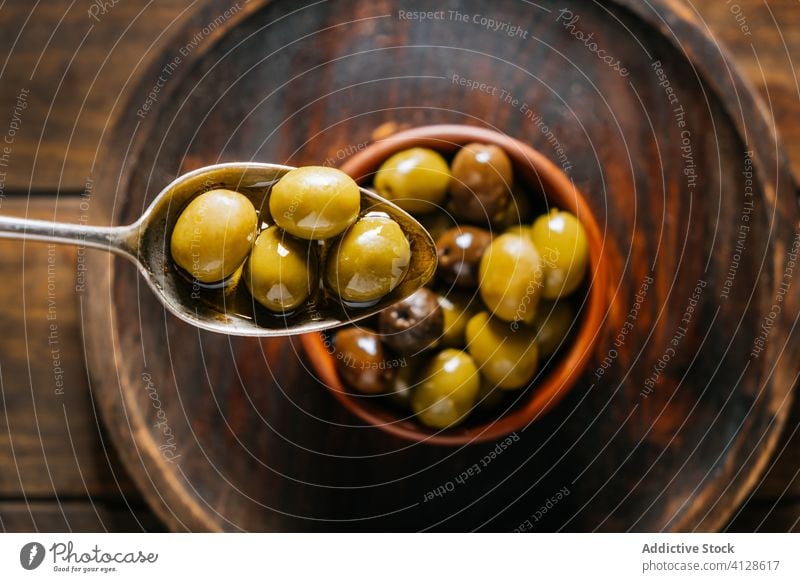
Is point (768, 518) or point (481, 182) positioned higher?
point (481, 182)

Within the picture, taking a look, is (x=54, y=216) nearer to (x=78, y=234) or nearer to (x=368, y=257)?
(x=78, y=234)

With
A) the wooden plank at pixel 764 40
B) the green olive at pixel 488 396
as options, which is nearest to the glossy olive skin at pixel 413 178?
the green olive at pixel 488 396

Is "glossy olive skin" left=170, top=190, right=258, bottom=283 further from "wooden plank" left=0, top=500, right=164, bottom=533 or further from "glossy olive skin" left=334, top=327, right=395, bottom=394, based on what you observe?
"wooden plank" left=0, top=500, right=164, bottom=533

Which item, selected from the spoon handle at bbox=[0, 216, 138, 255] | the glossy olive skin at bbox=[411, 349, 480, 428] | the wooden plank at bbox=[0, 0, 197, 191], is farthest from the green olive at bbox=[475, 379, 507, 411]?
A: the wooden plank at bbox=[0, 0, 197, 191]

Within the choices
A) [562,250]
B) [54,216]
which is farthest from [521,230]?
[54,216]

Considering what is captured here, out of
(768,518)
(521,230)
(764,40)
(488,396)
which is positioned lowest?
(768,518)

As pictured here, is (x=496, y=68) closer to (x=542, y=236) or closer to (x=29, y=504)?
(x=542, y=236)

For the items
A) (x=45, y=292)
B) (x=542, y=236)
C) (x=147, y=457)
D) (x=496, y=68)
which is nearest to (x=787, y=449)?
(x=542, y=236)
